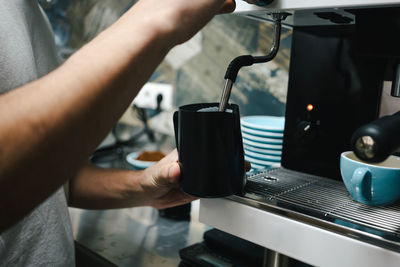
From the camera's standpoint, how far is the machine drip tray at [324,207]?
1.41ft

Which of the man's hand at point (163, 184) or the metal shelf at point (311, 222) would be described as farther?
the man's hand at point (163, 184)

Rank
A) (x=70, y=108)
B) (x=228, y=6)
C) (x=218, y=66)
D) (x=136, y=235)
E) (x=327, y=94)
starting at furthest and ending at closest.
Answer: (x=218, y=66) → (x=136, y=235) → (x=327, y=94) → (x=228, y=6) → (x=70, y=108)

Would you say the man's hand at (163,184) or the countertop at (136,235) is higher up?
the man's hand at (163,184)

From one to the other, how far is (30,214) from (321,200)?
1.46ft

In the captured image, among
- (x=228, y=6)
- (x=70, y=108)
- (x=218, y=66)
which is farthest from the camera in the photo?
(x=218, y=66)

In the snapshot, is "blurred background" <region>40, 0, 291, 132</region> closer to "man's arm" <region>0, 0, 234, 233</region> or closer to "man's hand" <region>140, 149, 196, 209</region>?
"man's hand" <region>140, 149, 196, 209</region>

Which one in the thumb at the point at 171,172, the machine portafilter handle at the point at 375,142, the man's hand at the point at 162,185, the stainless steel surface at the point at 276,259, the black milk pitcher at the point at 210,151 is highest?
the machine portafilter handle at the point at 375,142

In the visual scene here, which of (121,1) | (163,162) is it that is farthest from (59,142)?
(121,1)

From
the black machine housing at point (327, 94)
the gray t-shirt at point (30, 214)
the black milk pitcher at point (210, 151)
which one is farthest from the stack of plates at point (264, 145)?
the gray t-shirt at point (30, 214)

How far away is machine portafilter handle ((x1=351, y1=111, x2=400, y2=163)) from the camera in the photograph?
0.99 ft

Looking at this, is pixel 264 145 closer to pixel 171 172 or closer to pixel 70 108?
pixel 171 172

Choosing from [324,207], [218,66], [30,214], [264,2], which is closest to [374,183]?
[324,207]

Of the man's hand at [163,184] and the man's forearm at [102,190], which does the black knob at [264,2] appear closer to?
the man's hand at [163,184]

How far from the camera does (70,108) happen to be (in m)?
0.30
